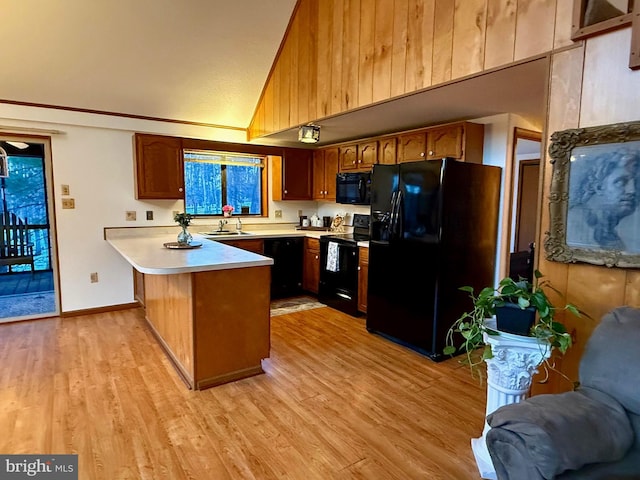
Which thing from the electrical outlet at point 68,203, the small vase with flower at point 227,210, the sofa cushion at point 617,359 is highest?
the electrical outlet at point 68,203

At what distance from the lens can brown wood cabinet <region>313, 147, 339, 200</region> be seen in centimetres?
512

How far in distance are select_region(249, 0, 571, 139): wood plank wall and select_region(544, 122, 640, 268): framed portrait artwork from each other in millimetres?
542

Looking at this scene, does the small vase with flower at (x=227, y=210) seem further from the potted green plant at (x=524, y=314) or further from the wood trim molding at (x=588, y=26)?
the wood trim molding at (x=588, y=26)

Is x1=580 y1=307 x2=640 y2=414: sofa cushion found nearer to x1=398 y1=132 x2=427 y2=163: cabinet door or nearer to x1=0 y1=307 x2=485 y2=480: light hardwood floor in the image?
x1=0 y1=307 x2=485 y2=480: light hardwood floor

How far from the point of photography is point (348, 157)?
4.81m

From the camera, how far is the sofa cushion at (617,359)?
4.48ft

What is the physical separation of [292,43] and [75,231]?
3.05 metres

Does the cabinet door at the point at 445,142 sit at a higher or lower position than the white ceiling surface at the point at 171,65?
lower

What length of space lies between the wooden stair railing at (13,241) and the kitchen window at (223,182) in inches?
91.0

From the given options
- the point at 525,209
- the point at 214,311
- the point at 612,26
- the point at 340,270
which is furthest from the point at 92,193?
the point at 525,209

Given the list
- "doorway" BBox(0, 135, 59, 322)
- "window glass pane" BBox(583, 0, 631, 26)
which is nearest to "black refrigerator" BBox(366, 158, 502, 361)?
"window glass pane" BBox(583, 0, 631, 26)

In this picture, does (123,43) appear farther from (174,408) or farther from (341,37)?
(174,408)

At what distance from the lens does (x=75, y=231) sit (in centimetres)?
420

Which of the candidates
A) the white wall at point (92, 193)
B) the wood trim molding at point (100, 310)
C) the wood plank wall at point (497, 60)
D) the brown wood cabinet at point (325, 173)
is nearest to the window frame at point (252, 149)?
the white wall at point (92, 193)
